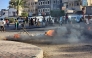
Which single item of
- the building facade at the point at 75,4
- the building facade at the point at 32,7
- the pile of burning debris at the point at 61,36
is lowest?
the building facade at the point at 32,7

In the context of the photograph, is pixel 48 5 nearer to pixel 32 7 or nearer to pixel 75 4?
pixel 32 7

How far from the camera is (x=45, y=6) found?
104 m

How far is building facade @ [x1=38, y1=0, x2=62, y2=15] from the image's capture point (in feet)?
327

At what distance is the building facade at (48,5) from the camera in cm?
9956

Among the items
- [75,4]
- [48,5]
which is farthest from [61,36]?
[48,5]

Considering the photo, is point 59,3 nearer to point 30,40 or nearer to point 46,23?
point 46,23

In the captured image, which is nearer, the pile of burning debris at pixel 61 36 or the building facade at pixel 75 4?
the pile of burning debris at pixel 61 36

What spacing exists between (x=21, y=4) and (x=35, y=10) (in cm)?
1574

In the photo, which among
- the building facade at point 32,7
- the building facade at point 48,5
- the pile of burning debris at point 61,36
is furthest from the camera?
the building facade at point 32,7

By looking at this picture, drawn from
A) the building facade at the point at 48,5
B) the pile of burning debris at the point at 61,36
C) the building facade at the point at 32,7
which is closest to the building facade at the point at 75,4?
the building facade at the point at 48,5

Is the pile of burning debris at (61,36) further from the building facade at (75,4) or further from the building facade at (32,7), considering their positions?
the building facade at (32,7)

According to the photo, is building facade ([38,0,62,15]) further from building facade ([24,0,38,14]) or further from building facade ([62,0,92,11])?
building facade ([62,0,92,11])

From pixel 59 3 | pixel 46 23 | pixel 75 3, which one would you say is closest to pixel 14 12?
pixel 59 3

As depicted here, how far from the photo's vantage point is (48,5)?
103000 millimetres
